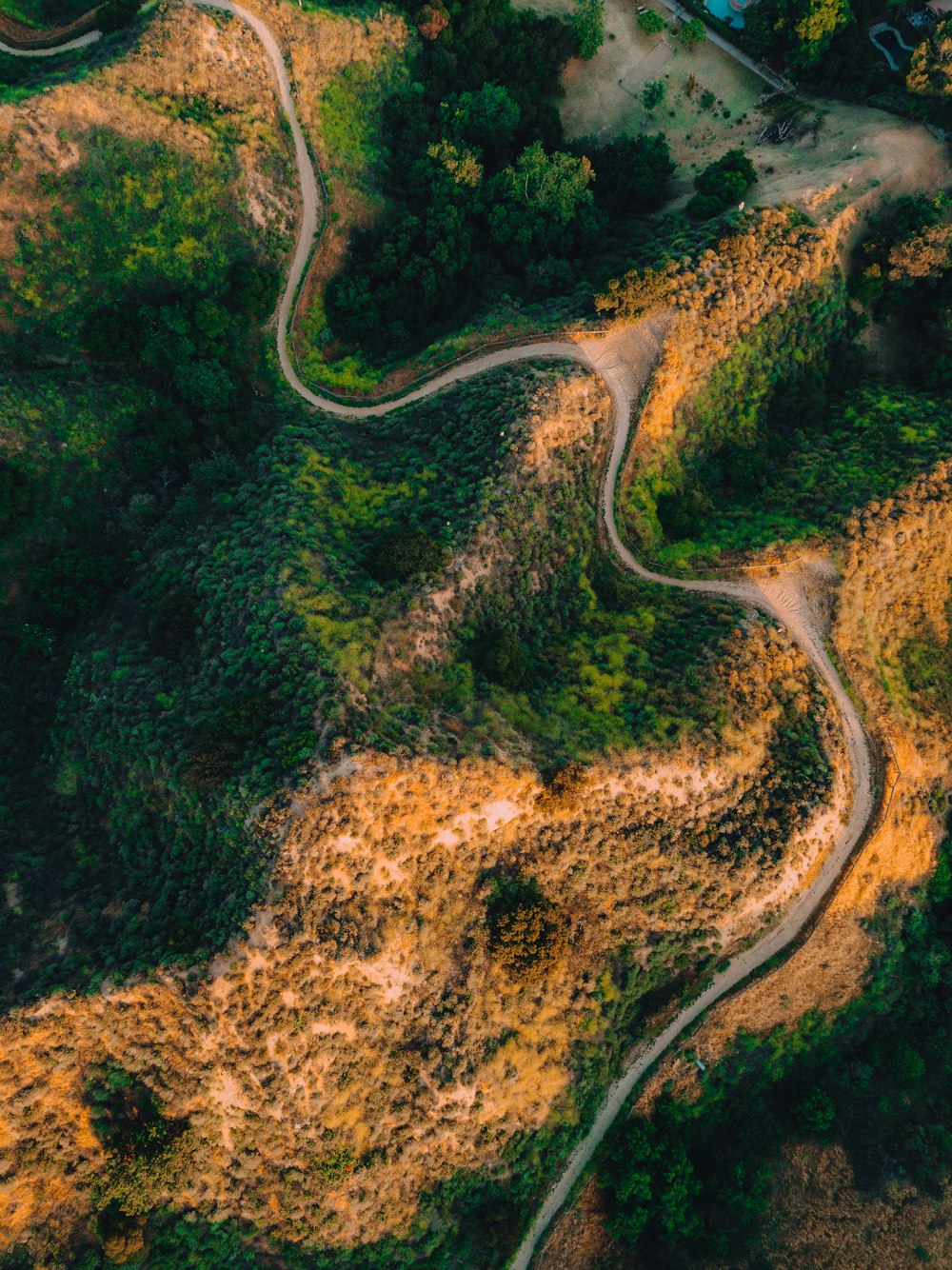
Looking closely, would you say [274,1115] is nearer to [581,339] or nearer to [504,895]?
[504,895]

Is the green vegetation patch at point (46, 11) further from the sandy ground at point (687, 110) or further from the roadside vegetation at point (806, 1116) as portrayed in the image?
the roadside vegetation at point (806, 1116)

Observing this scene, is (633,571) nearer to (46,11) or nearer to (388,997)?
(388,997)

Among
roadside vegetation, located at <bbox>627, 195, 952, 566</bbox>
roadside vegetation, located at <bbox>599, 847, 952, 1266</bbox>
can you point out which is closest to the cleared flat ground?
roadside vegetation, located at <bbox>627, 195, 952, 566</bbox>

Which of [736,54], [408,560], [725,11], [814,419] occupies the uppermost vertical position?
[725,11]

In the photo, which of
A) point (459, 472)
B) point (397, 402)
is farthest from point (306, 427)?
point (459, 472)

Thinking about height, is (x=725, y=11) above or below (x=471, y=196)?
above

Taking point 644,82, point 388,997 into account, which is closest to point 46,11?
point 644,82

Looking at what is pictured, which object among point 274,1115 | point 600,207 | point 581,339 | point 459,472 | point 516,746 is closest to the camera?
point 274,1115
